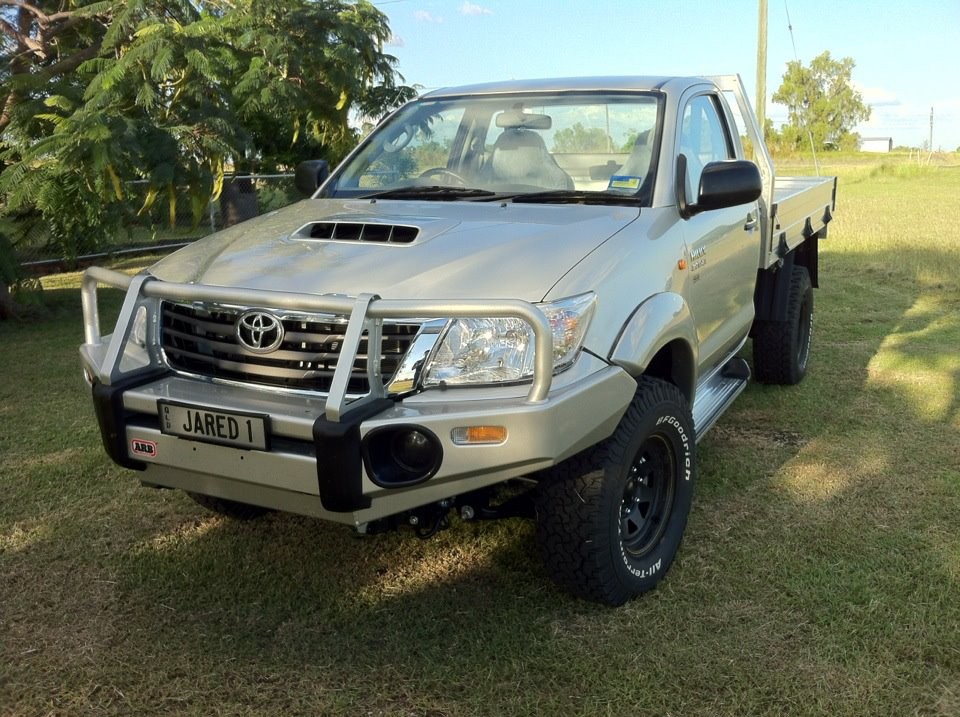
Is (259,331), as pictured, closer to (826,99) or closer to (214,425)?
(214,425)

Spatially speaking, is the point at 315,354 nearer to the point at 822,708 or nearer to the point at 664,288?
the point at 664,288

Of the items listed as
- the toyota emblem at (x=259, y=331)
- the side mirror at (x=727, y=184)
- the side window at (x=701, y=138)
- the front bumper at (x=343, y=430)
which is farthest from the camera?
the side window at (x=701, y=138)

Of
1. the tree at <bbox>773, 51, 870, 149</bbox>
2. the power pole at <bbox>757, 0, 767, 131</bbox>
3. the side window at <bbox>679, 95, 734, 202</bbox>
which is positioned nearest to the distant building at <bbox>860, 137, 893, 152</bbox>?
the tree at <bbox>773, 51, 870, 149</bbox>

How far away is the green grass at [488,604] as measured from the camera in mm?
2891

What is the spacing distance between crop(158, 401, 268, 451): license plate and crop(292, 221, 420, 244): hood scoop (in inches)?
35.8

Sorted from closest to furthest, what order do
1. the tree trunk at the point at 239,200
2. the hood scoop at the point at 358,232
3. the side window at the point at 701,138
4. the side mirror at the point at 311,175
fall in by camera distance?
the hood scoop at the point at 358,232, the side window at the point at 701,138, the side mirror at the point at 311,175, the tree trunk at the point at 239,200

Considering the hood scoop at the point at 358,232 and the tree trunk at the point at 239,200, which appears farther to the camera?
the tree trunk at the point at 239,200

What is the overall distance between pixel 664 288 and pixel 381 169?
1619mm

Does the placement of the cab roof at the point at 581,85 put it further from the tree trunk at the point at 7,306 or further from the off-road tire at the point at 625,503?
the tree trunk at the point at 7,306

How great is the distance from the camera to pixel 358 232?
3.55 metres

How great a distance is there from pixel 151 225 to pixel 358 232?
6839 millimetres

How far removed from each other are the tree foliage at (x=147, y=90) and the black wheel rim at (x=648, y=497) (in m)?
5.79

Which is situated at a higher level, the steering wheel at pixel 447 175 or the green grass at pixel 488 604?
the steering wheel at pixel 447 175

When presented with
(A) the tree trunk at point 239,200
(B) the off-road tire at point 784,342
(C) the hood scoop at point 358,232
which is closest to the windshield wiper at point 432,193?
(C) the hood scoop at point 358,232
